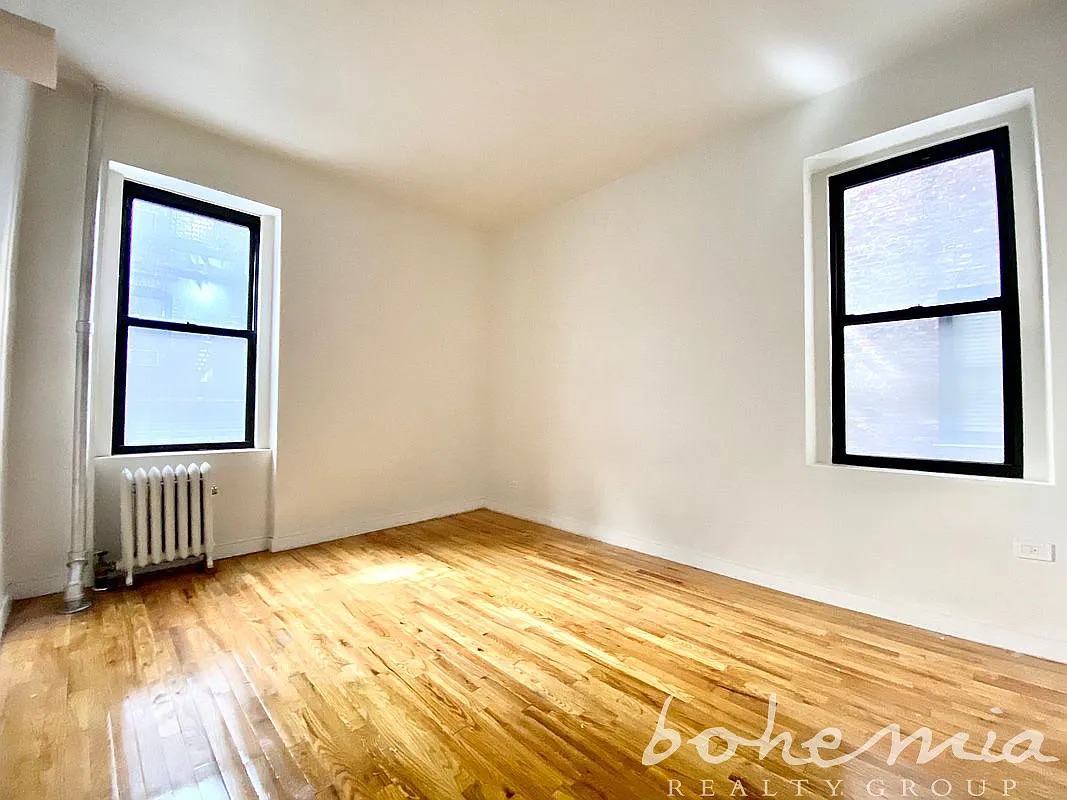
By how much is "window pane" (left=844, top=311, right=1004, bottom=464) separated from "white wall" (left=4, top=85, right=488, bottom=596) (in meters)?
3.64

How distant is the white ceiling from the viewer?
2.34 meters

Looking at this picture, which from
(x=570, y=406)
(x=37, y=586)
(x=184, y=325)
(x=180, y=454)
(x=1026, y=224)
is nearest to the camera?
(x=1026, y=224)

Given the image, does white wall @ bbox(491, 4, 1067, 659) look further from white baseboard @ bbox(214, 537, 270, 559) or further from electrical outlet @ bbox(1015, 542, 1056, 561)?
white baseboard @ bbox(214, 537, 270, 559)

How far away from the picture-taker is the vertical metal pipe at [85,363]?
9.41 feet

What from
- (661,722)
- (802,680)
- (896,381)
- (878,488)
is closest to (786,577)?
(878,488)

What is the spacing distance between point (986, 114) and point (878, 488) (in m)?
2.11

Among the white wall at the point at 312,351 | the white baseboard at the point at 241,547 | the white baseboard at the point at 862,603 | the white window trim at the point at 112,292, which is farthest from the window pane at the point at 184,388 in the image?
the white baseboard at the point at 862,603

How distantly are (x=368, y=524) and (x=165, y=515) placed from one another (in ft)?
5.25

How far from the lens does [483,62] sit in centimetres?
269

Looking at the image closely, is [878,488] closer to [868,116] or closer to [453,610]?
[868,116]

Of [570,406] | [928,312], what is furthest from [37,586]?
[928,312]

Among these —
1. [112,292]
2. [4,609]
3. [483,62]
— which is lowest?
[4,609]

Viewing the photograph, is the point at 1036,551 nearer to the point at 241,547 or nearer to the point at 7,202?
the point at 241,547

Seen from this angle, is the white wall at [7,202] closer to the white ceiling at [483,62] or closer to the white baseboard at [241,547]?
the white ceiling at [483,62]
